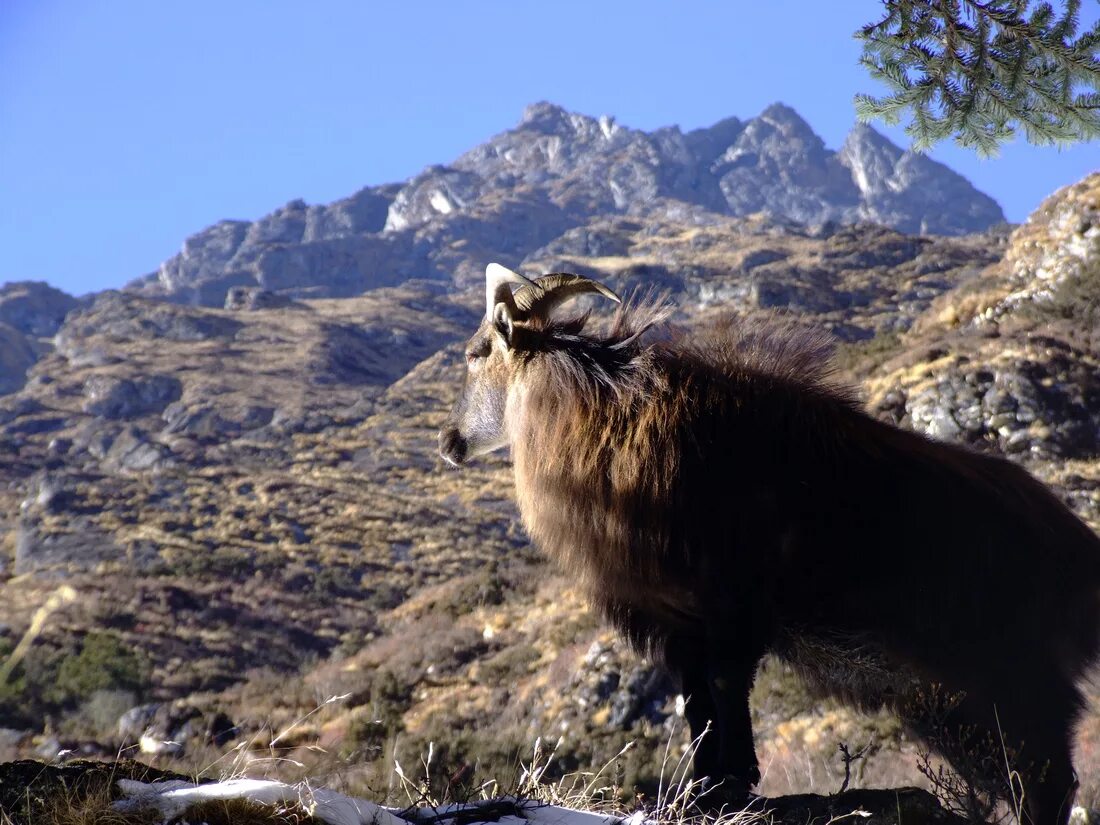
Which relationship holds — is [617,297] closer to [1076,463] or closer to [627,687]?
[627,687]

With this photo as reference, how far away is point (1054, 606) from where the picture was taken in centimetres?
384

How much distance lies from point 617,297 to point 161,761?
25.4 ft

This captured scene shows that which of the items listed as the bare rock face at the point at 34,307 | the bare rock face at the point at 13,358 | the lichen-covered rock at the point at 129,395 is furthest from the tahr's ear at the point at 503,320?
the bare rock face at the point at 34,307

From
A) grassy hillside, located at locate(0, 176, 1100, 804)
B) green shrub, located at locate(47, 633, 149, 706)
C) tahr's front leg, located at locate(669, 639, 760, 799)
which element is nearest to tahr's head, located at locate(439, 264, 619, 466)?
grassy hillside, located at locate(0, 176, 1100, 804)

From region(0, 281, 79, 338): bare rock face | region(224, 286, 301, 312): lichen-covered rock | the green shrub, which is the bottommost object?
the green shrub

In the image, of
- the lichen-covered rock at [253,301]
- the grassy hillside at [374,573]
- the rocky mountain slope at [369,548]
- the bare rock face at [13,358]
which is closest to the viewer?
the grassy hillside at [374,573]

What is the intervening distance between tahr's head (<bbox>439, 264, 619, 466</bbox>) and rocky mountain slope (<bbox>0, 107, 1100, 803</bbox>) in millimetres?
449

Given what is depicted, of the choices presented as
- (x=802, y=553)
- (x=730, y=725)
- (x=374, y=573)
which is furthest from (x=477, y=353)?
(x=374, y=573)

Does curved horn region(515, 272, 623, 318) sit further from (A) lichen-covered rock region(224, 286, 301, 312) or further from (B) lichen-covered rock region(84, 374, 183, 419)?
(A) lichen-covered rock region(224, 286, 301, 312)

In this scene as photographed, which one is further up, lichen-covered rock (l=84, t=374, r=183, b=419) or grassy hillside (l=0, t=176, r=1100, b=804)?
lichen-covered rock (l=84, t=374, r=183, b=419)

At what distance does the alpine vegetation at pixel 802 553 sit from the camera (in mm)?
3498

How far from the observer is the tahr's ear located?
14.3 feet

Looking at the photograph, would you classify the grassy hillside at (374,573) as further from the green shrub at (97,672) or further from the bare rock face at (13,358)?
the bare rock face at (13,358)

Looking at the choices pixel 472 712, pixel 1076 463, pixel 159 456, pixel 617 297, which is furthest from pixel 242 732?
pixel 159 456
